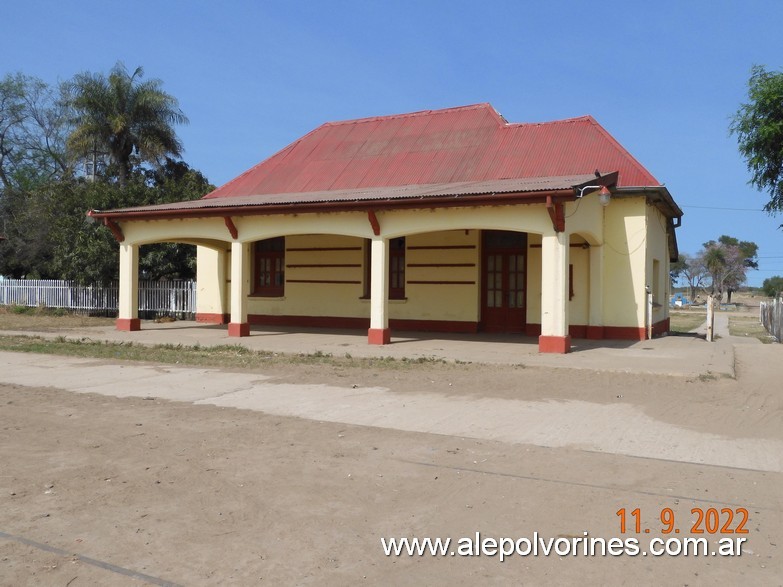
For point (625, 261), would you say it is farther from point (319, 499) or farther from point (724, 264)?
point (724, 264)

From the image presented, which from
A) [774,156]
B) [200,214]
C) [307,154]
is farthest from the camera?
[307,154]

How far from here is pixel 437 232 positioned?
19.6 metres

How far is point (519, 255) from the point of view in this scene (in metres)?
18.6

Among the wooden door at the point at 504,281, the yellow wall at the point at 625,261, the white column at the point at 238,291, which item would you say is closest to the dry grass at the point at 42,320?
the white column at the point at 238,291

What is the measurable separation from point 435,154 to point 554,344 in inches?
348

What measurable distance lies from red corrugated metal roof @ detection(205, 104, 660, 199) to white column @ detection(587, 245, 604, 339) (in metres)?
1.93

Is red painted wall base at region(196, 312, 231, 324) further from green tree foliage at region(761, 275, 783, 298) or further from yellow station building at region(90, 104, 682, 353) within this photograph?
green tree foliage at region(761, 275, 783, 298)

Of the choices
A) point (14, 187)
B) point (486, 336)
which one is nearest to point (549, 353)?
point (486, 336)

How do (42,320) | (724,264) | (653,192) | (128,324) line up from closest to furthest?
(653,192), (128,324), (42,320), (724,264)

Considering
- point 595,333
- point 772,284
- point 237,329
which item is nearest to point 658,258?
point 595,333

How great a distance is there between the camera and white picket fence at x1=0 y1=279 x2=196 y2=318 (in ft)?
79.7

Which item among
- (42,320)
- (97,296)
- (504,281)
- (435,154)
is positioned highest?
(435,154)

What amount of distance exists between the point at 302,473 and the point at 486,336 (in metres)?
13.0

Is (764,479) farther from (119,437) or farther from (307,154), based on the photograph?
(307,154)
